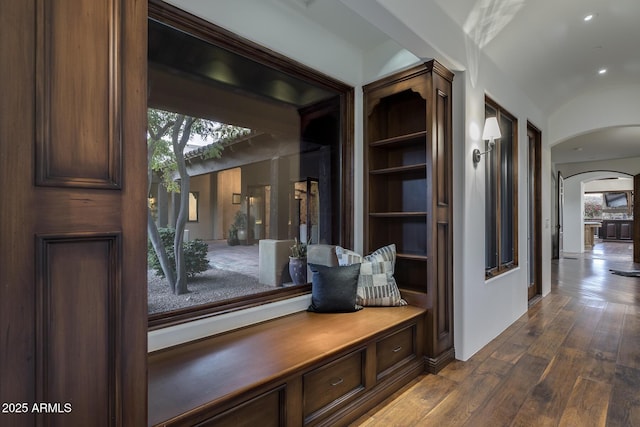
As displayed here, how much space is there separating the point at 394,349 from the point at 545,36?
3.29 m

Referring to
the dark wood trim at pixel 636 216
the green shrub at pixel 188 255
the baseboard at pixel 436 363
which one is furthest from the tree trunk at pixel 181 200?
the dark wood trim at pixel 636 216

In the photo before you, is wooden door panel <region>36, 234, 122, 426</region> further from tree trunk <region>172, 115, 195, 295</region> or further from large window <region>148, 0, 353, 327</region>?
tree trunk <region>172, 115, 195, 295</region>

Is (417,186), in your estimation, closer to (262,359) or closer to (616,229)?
(262,359)

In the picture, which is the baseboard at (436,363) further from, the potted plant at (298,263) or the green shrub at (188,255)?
the green shrub at (188,255)

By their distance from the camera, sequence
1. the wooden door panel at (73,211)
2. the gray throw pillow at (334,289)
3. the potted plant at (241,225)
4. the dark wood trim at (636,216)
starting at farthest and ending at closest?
the dark wood trim at (636,216)
the gray throw pillow at (334,289)
the potted plant at (241,225)
the wooden door panel at (73,211)

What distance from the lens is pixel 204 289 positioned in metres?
2.10

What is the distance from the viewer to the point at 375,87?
9.73 ft

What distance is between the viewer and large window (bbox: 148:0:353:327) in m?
1.94

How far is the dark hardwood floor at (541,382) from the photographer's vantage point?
1974 mm

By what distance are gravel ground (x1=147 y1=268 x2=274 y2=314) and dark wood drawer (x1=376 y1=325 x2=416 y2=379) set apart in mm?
928

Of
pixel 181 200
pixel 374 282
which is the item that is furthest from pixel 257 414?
pixel 374 282

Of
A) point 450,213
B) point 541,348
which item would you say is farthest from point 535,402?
point 450,213

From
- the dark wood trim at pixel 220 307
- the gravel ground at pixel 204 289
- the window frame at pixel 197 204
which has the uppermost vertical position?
the window frame at pixel 197 204

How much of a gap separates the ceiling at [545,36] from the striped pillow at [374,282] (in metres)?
1.88
